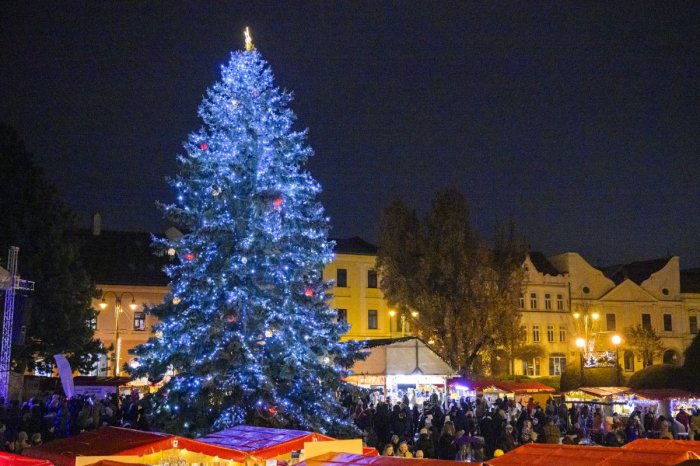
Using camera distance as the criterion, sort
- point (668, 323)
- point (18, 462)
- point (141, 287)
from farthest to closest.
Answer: point (668, 323) → point (141, 287) → point (18, 462)

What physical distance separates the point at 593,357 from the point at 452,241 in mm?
12889

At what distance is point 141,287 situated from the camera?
156ft

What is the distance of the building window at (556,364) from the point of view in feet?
188

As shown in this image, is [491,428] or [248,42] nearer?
[248,42]

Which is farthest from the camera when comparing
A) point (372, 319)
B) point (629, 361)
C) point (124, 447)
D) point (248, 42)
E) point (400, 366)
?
point (629, 361)

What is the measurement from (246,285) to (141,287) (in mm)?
31574

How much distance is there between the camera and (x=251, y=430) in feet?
41.7

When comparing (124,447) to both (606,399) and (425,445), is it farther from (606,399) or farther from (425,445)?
(606,399)

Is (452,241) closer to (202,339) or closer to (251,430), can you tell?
(202,339)

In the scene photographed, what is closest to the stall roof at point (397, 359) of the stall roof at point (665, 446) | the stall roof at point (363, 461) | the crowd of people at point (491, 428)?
the crowd of people at point (491, 428)

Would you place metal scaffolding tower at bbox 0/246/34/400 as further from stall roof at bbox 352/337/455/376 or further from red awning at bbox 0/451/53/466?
red awning at bbox 0/451/53/466

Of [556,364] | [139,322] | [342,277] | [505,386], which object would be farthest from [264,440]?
[556,364]

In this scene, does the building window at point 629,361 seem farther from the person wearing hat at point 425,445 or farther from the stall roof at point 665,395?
the person wearing hat at point 425,445

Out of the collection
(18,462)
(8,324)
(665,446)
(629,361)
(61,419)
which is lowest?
(61,419)
